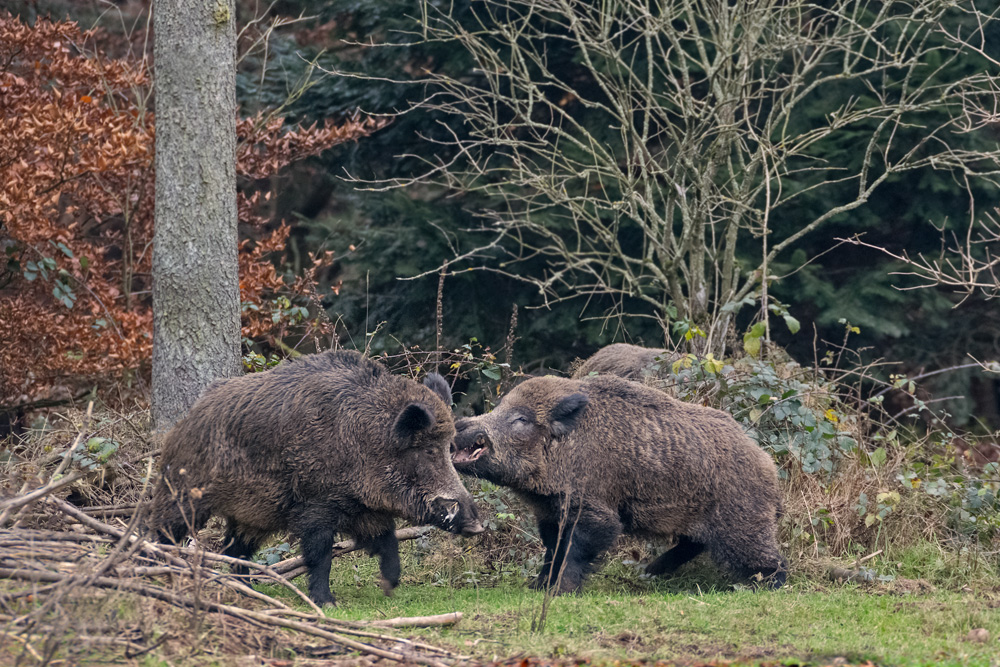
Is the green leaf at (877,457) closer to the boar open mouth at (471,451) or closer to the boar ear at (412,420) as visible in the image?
the boar open mouth at (471,451)

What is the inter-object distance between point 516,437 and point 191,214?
384 centimetres

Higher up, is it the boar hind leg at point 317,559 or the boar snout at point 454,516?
the boar snout at point 454,516

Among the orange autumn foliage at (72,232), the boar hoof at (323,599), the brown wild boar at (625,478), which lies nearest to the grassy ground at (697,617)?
the boar hoof at (323,599)

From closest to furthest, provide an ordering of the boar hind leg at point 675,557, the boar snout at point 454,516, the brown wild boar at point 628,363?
the boar snout at point 454,516
the boar hind leg at point 675,557
the brown wild boar at point 628,363

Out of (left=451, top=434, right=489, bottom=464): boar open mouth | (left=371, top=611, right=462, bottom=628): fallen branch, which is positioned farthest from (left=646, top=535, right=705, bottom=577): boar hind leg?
(left=371, top=611, right=462, bottom=628): fallen branch

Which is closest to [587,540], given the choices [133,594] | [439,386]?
[439,386]

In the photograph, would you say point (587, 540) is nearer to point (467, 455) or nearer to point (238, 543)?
point (467, 455)

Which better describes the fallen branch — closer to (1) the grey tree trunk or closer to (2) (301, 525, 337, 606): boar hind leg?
(2) (301, 525, 337, 606): boar hind leg

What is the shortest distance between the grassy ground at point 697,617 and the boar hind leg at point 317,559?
206 millimetres

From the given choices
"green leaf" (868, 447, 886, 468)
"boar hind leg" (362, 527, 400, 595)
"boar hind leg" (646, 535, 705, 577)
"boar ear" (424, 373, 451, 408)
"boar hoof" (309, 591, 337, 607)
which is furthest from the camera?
"green leaf" (868, 447, 886, 468)

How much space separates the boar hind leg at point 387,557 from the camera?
7305 millimetres

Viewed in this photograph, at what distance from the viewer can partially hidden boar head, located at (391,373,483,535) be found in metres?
7.02

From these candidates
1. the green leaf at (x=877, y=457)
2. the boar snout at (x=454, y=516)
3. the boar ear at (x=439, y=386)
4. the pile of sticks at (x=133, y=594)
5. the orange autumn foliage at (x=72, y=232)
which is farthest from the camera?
the orange autumn foliage at (x=72, y=232)

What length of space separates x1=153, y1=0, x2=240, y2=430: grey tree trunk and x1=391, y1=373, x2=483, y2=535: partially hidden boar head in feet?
9.23
